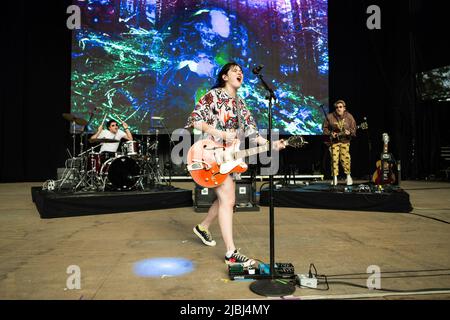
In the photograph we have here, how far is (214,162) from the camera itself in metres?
2.67

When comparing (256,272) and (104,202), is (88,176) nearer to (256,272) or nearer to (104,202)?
(104,202)

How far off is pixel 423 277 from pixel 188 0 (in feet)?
31.0

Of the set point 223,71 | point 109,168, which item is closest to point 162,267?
point 223,71

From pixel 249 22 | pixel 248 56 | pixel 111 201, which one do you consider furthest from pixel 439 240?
pixel 249 22

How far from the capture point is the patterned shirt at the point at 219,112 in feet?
9.05

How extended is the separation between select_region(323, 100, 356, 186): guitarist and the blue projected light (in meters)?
4.51

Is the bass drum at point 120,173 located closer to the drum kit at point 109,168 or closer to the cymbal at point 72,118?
the drum kit at point 109,168

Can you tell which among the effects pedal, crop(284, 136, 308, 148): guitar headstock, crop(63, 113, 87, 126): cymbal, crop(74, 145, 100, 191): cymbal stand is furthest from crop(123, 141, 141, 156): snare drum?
crop(284, 136, 308, 148): guitar headstock

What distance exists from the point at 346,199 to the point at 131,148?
12.9ft

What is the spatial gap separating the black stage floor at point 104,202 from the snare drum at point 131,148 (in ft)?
2.63

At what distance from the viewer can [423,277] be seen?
237cm

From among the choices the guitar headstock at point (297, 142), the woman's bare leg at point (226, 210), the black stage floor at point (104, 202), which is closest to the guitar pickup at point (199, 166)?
the woman's bare leg at point (226, 210)

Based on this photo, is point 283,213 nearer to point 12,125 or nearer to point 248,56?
point 248,56

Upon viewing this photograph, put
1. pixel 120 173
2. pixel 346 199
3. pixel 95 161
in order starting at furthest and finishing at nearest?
1. pixel 95 161
2. pixel 120 173
3. pixel 346 199
